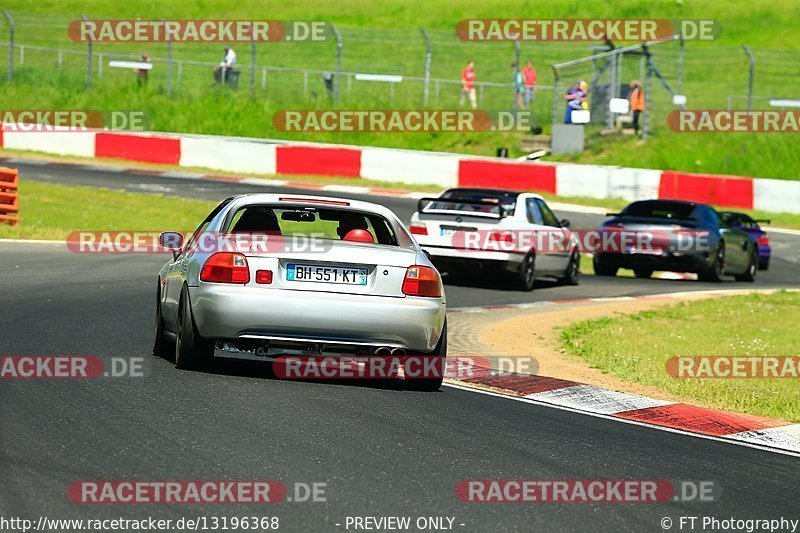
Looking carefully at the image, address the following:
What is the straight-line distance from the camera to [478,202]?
1823 centimetres

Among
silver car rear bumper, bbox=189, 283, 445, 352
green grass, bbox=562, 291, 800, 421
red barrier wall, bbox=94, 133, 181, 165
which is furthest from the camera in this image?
red barrier wall, bbox=94, 133, 181, 165

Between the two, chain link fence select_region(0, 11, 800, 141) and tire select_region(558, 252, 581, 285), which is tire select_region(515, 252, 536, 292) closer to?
tire select_region(558, 252, 581, 285)

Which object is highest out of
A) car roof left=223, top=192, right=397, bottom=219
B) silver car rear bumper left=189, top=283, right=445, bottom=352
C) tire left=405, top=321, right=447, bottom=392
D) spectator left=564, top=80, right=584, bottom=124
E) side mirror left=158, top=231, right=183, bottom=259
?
spectator left=564, top=80, right=584, bottom=124

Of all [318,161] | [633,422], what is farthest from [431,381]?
[318,161]

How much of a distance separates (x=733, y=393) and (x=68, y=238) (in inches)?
504

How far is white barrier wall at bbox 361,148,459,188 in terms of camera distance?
32.5m

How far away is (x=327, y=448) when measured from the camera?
6.92m

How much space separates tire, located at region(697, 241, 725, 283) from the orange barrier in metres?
10.6

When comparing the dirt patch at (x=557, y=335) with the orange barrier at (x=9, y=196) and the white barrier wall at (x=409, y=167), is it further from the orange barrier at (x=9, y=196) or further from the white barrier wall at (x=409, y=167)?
the white barrier wall at (x=409, y=167)

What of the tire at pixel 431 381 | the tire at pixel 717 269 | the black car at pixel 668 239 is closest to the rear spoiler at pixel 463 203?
the black car at pixel 668 239

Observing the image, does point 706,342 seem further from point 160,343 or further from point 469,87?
point 469,87

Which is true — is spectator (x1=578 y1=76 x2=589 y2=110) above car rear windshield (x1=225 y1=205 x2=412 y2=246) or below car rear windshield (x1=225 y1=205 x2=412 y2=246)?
above

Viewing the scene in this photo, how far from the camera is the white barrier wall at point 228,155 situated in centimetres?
3419

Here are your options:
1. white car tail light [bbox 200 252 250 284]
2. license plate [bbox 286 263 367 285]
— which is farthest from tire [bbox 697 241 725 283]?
white car tail light [bbox 200 252 250 284]
